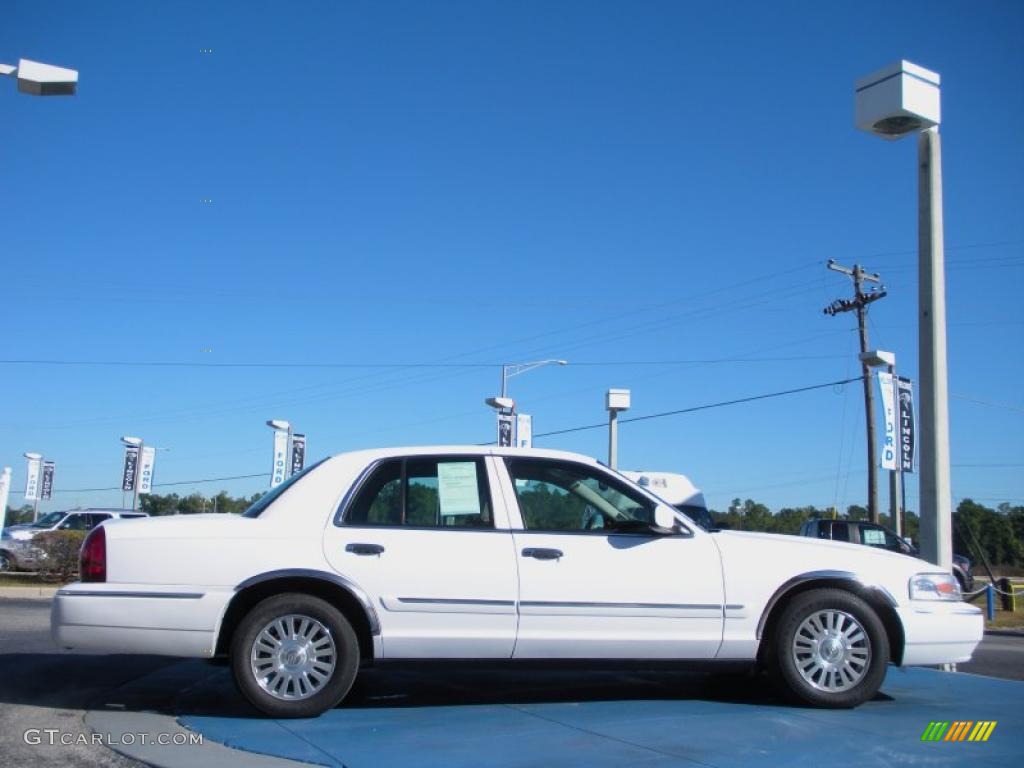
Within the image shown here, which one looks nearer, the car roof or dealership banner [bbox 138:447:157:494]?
the car roof

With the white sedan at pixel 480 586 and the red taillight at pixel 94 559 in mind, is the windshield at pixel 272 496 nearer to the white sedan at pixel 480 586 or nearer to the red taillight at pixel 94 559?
the white sedan at pixel 480 586

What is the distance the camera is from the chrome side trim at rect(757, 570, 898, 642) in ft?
19.1

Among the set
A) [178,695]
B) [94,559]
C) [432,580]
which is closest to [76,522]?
[178,695]

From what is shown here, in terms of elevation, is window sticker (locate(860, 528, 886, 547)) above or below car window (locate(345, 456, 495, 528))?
below

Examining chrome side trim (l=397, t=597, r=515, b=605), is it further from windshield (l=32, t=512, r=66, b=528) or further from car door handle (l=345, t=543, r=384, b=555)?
windshield (l=32, t=512, r=66, b=528)

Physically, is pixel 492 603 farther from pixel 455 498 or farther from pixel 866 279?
pixel 866 279

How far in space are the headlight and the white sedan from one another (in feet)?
0.04

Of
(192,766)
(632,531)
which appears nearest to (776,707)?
(632,531)

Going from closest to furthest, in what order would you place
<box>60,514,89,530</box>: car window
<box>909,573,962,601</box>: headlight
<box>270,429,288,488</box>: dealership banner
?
1. <box>909,573,962,601</box>: headlight
2. <box>60,514,89,530</box>: car window
3. <box>270,429,288,488</box>: dealership banner

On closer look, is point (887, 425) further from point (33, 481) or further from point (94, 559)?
point (33, 481)

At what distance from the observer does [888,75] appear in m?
8.96

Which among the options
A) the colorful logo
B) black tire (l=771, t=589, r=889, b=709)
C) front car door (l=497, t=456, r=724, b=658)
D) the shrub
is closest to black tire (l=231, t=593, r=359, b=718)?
front car door (l=497, t=456, r=724, b=658)

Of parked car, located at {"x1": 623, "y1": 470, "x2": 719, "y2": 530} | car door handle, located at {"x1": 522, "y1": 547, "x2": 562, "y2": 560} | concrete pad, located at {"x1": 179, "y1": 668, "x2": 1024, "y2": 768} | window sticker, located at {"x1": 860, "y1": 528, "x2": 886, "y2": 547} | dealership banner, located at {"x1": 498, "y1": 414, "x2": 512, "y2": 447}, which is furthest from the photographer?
dealership banner, located at {"x1": 498, "y1": 414, "x2": 512, "y2": 447}

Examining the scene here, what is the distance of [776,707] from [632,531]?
1.41m
